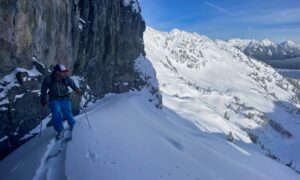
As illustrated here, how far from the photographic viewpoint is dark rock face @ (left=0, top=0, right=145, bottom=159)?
37.3 feet

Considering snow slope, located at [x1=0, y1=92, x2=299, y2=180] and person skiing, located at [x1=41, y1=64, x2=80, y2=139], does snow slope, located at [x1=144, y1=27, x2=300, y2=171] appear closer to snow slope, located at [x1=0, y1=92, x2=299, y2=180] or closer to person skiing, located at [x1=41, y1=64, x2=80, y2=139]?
snow slope, located at [x1=0, y1=92, x2=299, y2=180]

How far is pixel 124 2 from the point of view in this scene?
96.8 feet

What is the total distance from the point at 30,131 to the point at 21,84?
1316mm

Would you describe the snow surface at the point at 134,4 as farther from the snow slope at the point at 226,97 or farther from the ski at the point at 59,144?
the ski at the point at 59,144

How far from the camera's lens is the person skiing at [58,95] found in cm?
1099

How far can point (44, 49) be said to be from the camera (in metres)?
13.7

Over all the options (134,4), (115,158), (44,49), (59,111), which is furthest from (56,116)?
(134,4)

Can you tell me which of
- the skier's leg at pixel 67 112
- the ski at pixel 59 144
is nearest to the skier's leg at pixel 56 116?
the skier's leg at pixel 67 112

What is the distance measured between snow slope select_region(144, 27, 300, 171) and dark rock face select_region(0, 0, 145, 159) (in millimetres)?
12182

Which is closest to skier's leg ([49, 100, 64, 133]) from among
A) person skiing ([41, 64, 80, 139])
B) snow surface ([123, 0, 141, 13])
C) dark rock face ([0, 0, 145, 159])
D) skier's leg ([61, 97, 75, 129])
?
person skiing ([41, 64, 80, 139])

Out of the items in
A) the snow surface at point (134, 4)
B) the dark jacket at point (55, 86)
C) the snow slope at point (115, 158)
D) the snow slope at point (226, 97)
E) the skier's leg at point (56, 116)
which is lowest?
the snow slope at point (226, 97)

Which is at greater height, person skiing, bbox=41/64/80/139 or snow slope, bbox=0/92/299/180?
person skiing, bbox=41/64/80/139

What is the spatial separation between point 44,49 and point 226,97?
7150 centimetres

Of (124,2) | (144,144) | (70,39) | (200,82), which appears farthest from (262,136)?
(200,82)
